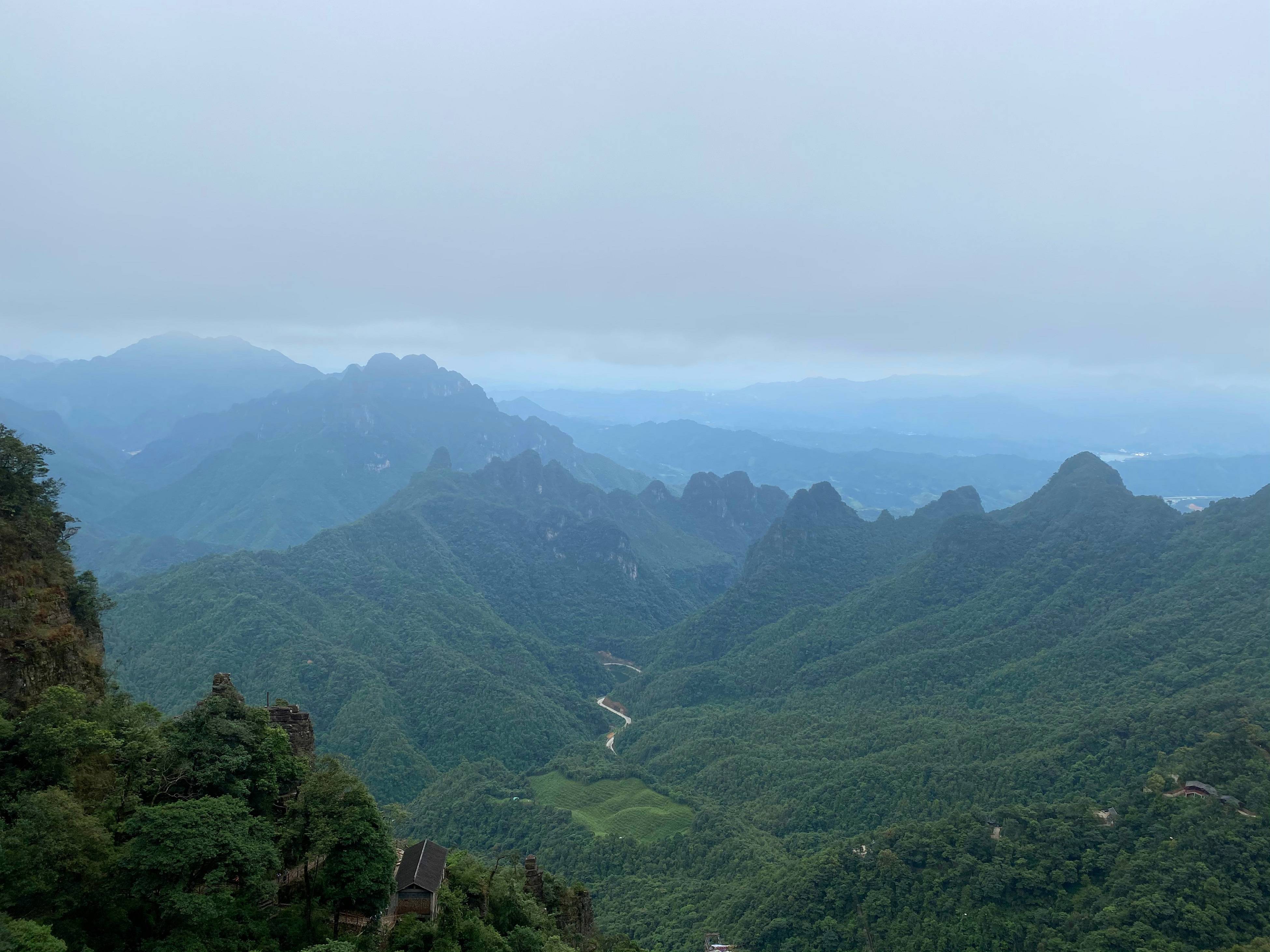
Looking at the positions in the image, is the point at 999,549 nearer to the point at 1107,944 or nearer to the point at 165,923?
the point at 1107,944

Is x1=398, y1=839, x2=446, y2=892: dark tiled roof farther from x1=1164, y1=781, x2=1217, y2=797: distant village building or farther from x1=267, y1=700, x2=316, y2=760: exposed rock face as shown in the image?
x1=1164, y1=781, x2=1217, y2=797: distant village building

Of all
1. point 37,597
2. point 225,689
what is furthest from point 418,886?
point 37,597

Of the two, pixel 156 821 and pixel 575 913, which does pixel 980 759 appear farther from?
pixel 156 821

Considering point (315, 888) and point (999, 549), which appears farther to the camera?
point (999, 549)

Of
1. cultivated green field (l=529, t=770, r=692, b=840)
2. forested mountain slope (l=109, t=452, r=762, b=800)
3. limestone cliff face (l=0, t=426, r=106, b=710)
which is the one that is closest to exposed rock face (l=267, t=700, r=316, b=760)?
limestone cliff face (l=0, t=426, r=106, b=710)

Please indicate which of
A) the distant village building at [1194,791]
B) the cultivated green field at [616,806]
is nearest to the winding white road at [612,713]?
the cultivated green field at [616,806]

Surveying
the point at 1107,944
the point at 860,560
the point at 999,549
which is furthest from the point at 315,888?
the point at 860,560

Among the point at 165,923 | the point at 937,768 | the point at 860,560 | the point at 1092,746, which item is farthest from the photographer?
the point at 860,560
